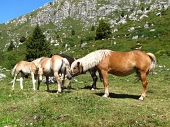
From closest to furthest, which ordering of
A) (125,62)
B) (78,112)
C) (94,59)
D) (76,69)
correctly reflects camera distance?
1. (78,112)
2. (125,62)
3. (94,59)
4. (76,69)

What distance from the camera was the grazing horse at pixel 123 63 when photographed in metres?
14.1

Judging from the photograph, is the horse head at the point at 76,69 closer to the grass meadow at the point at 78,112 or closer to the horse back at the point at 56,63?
the horse back at the point at 56,63

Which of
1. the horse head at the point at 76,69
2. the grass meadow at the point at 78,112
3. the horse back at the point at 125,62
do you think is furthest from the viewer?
the horse head at the point at 76,69

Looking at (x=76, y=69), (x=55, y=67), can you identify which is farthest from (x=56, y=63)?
(x=76, y=69)

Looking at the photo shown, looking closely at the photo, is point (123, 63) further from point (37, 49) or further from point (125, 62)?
point (37, 49)

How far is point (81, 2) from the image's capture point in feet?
641

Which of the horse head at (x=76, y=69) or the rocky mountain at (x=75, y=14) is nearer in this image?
the horse head at (x=76, y=69)

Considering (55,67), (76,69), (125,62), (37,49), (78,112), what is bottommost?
(78,112)

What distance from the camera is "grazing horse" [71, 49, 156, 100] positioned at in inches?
555

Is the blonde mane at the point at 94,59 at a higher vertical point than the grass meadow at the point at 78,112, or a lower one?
higher

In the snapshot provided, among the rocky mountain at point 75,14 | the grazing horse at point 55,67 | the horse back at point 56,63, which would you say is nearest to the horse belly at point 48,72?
the grazing horse at point 55,67

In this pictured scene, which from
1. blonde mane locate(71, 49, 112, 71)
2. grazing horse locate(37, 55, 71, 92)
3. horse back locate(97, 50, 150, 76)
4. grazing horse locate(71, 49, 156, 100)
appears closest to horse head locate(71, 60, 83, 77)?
grazing horse locate(37, 55, 71, 92)

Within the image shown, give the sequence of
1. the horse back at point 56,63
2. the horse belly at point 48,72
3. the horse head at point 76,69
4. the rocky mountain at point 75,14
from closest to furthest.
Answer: the horse back at point 56,63
the horse belly at point 48,72
the horse head at point 76,69
the rocky mountain at point 75,14

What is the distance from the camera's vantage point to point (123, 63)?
14.4 meters
